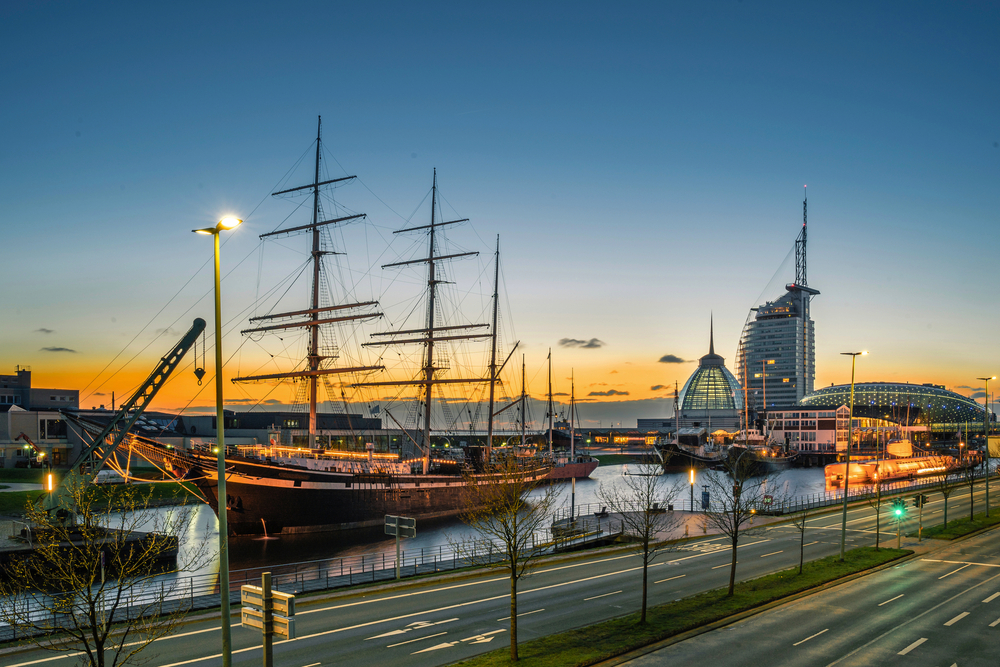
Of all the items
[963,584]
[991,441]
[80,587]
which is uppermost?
[80,587]

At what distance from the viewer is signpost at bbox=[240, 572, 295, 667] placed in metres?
12.0

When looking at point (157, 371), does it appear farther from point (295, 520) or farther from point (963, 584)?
point (963, 584)

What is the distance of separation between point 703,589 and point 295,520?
41853 mm

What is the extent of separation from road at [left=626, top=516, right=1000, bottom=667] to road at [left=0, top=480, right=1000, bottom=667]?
1492mm

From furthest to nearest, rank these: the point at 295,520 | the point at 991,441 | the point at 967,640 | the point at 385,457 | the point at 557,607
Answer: the point at 991,441
the point at 385,457
the point at 295,520
the point at 557,607
the point at 967,640

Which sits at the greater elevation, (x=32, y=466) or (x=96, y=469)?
(x=96, y=469)

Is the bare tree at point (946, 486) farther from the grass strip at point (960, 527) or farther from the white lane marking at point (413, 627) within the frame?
the white lane marking at point (413, 627)

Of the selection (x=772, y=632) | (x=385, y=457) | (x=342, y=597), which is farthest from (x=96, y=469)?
(x=772, y=632)

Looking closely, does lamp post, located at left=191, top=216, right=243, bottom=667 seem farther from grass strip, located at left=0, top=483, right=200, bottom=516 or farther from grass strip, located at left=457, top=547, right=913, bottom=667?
grass strip, located at left=0, top=483, right=200, bottom=516

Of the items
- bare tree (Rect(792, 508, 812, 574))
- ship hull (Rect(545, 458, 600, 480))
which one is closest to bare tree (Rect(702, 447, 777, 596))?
bare tree (Rect(792, 508, 812, 574))

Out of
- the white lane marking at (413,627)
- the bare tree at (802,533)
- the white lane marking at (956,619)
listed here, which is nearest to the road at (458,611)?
the white lane marking at (413,627)

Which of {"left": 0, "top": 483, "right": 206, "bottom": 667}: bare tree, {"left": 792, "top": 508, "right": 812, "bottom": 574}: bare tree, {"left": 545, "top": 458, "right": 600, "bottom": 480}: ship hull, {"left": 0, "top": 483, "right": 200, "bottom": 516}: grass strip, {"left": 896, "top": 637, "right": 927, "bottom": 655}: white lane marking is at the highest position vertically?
{"left": 0, "top": 483, "right": 206, "bottom": 667}: bare tree

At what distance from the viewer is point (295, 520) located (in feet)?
198

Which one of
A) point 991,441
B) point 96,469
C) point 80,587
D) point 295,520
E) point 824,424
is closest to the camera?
point 80,587
